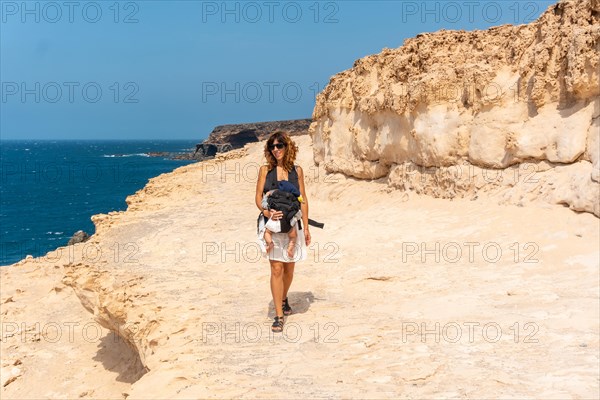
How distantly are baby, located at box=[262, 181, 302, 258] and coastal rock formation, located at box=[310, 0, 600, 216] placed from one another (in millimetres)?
4433

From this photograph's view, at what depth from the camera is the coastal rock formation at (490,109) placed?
7.81m

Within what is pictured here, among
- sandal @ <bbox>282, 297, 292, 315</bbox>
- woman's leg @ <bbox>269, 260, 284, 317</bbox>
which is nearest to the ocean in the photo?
sandal @ <bbox>282, 297, 292, 315</bbox>

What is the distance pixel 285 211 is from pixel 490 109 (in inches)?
229

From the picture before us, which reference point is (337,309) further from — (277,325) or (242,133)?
(242,133)

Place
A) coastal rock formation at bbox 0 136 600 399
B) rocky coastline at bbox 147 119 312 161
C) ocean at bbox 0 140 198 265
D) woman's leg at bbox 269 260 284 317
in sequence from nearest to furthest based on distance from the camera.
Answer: coastal rock formation at bbox 0 136 600 399 → woman's leg at bbox 269 260 284 317 → ocean at bbox 0 140 198 265 → rocky coastline at bbox 147 119 312 161

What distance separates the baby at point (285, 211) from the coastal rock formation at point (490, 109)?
4.43 m

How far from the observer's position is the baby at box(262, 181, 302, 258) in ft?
16.3

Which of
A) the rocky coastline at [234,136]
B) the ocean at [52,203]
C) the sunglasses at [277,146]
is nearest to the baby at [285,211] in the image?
the sunglasses at [277,146]

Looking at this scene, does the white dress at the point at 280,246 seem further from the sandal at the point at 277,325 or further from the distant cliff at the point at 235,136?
the distant cliff at the point at 235,136

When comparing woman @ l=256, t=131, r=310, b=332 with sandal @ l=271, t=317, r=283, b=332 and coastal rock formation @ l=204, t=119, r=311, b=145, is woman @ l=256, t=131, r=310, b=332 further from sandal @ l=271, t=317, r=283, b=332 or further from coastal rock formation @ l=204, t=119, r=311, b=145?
coastal rock formation @ l=204, t=119, r=311, b=145

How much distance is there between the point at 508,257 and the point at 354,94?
7527 millimetres

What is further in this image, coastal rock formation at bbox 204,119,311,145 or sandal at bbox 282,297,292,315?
coastal rock formation at bbox 204,119,311,145

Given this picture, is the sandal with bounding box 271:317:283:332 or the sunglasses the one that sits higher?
the sunglasses

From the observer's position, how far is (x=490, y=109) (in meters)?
9.27
